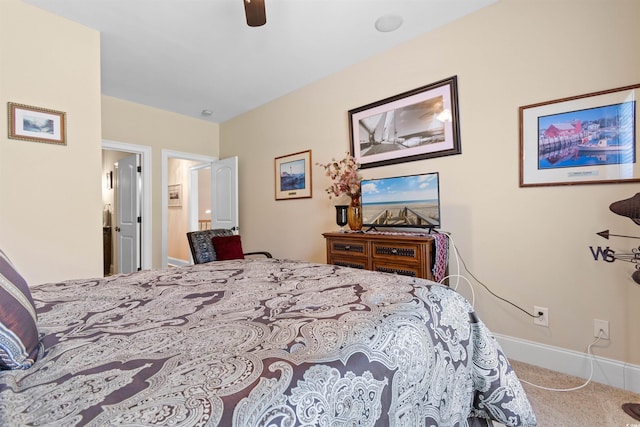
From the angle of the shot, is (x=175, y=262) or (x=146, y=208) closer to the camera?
(x=146, y=208)

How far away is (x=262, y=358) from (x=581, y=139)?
240 cm

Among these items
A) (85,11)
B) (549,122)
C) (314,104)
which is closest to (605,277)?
(549,122)

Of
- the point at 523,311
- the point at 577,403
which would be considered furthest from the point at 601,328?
the point at 577,403

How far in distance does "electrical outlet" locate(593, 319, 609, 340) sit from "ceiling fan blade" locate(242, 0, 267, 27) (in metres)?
2.89

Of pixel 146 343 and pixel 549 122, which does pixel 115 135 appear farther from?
pixel 549 122

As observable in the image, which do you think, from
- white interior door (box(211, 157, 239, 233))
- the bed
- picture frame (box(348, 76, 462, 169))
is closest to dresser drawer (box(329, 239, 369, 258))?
picture frame (box(348, 76, 462, 169))

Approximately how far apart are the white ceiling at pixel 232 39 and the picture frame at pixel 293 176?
0.91m

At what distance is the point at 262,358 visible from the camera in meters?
0.65

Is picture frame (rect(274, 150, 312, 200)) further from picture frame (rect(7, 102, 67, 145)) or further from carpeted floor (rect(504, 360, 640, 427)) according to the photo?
carpeted floor (rect(504, 360, 640, 427))

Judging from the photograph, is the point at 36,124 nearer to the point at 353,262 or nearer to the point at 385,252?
the point at 353,262

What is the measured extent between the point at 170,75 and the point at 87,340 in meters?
3.37

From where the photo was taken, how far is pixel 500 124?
2.23 metres

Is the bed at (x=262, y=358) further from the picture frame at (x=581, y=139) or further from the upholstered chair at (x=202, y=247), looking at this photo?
the upholstered chair at (x=202, y=247)

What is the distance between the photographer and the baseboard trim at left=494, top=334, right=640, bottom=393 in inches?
70.0
